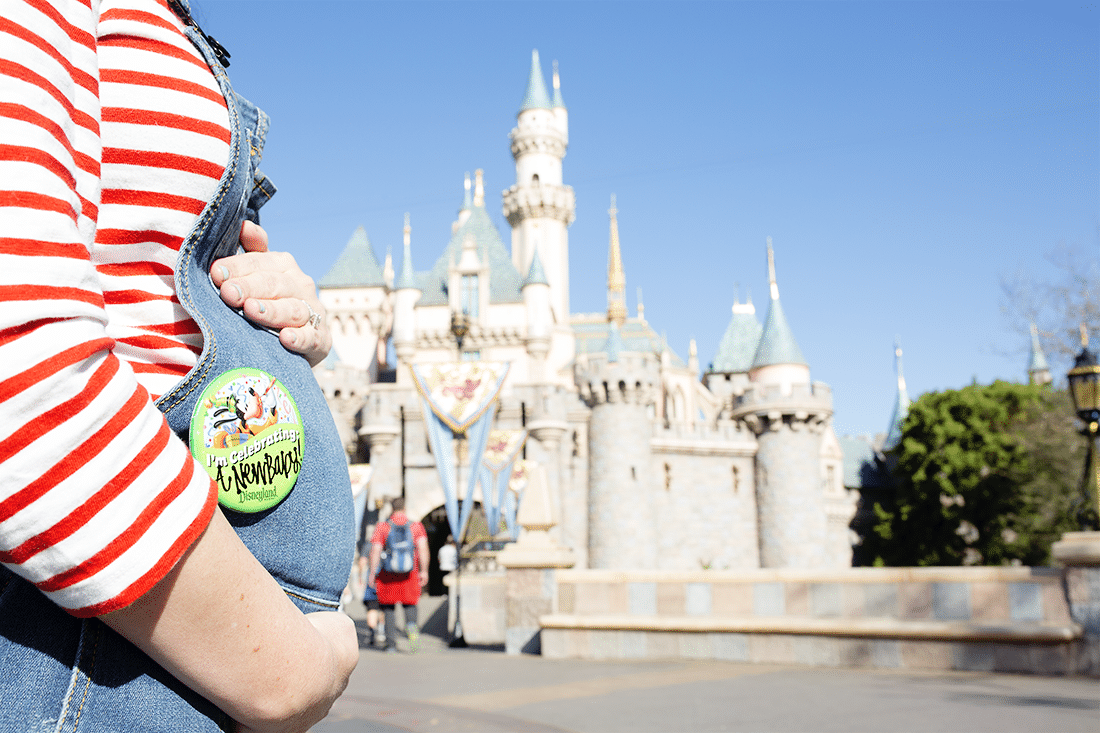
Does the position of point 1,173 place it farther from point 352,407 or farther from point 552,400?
point 352,407

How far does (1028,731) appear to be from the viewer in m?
3.77

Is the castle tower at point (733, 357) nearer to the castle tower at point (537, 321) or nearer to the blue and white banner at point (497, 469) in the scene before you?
the castle tower at point (537, 321)

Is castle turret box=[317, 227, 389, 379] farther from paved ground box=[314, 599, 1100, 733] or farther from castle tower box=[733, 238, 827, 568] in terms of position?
paved ground box=[314, 599, 1100, 733]

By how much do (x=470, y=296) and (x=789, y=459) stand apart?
1234cm

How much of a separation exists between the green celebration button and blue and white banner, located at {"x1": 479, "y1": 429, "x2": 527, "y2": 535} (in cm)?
2080

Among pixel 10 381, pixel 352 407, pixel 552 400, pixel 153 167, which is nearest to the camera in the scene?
pixel 10 381

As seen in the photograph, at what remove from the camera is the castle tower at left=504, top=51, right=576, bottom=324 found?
35.7 m

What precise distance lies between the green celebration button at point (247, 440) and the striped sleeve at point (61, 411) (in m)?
0.16

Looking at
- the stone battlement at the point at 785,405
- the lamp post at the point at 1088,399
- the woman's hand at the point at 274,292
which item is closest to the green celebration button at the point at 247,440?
the woman's hand at the point at 274,292

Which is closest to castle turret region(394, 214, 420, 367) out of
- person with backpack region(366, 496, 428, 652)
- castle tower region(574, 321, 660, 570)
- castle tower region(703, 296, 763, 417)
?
castle tower region(574, 321, 660, 570)

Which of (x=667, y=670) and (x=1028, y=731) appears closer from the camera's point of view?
(x=1028, y=731)

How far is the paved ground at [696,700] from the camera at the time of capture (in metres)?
3.88

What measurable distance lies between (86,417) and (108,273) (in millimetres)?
295

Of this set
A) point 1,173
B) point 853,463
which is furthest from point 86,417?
point 853,463
